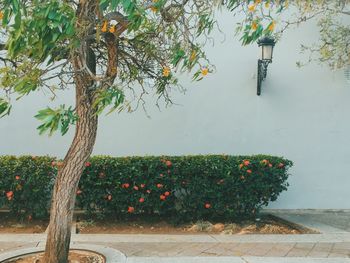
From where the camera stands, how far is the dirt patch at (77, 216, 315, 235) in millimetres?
7230

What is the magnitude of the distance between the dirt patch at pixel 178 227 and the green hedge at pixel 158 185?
17 cm

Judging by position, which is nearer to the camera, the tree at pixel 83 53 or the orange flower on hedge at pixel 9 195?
the tree at pixel 83 53

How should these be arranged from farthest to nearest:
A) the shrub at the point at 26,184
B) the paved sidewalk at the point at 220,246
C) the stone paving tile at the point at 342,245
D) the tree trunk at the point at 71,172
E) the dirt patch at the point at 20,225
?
the shrub at the point at 26,184, the dirt patch at the point at 20,225, the stone paving tile at the point at 342,245, the paved sidewalk at the point at 220,246, the tree trunk at the point at 71,172

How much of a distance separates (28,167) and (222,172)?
10.3 ft

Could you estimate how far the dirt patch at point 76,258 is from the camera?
5.21 meters

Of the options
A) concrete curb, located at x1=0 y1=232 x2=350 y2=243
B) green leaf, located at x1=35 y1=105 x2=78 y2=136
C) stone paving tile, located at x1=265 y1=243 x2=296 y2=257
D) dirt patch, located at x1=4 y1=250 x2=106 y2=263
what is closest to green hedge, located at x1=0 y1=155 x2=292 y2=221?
concrete curb, located at x1=0 y1=232 x2=350 y2=243

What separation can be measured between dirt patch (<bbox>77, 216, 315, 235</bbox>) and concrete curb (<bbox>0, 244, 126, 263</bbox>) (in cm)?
119

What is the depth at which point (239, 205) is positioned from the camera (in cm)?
772

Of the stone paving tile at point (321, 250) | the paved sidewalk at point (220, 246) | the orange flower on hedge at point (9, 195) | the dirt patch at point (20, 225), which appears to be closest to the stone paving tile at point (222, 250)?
the paved sidewalk at point (220, 246)

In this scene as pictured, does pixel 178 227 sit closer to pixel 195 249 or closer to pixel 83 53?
pixel 195 249

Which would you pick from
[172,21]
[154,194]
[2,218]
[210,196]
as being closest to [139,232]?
[154,194]

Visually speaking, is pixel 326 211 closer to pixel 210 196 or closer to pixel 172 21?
pixel 210 196

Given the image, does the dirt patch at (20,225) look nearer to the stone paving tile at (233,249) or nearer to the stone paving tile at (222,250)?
the stone paving tile at (233,249)

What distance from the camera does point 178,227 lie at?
24.8ft
